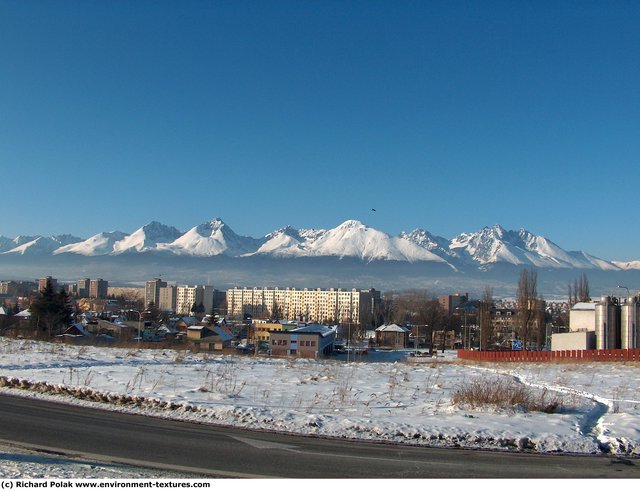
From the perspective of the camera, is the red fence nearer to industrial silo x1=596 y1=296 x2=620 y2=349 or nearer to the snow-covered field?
industrial silo x1=596 y1=296 x2=620 y2=349

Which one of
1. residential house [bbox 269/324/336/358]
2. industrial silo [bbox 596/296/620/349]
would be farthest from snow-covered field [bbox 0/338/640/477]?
residential house [bbox 269/324/336/358]

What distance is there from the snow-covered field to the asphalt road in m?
0.64

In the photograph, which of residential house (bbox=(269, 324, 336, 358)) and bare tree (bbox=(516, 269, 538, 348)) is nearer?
residential house (bbox=(269, 324, 336, 358))

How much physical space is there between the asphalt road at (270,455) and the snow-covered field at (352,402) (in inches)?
25.3

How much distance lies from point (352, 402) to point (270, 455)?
16.0ft

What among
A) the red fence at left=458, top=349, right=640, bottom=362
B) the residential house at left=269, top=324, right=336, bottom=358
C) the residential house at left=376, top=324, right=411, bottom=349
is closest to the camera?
the red fence at left=458, top=349, right=640, bottom=362

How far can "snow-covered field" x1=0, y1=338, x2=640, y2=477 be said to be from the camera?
33.9ft

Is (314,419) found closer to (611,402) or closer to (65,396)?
(65,396)

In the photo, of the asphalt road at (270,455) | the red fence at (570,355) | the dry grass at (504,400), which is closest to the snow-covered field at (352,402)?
the dry grass at (504,400)

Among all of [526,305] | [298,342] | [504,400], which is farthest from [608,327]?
[504,400]

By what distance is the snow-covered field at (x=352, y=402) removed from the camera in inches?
407

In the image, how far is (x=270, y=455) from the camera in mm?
9078
